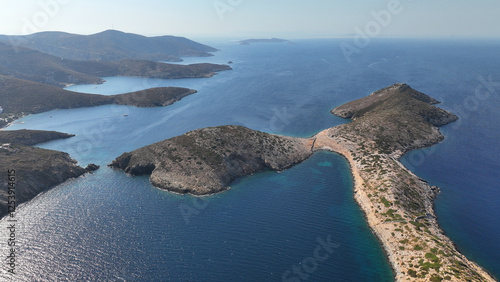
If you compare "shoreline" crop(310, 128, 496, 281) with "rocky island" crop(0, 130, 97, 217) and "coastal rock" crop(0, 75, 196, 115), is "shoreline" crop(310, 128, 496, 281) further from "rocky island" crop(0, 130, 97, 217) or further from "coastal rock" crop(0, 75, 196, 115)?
"coastal rock" crop(0, 75, 196, 115)

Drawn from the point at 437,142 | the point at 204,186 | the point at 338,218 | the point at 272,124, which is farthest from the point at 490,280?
the point at 272,124

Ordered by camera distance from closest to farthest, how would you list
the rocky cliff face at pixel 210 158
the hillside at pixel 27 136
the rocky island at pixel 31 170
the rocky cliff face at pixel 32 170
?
the rocky island at pixel 31 170, the rocky cliff face at pixel 32 170, the rocky cliff face at pixel 210 158, the hillside at pixel 27 136

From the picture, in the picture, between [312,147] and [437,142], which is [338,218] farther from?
[437,142]

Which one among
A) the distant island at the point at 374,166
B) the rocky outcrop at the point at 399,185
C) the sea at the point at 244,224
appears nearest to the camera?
the rocky outcrop at the point at 399,185

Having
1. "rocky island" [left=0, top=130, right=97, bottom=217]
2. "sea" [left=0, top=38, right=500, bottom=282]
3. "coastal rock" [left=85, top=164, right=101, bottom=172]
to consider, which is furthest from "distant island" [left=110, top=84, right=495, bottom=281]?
"rocky island" [left=0, top=130, right=97, bottom=217]

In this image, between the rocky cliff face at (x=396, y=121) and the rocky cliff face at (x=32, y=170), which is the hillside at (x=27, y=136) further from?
the rocky cliff face at (x=396, y=121)

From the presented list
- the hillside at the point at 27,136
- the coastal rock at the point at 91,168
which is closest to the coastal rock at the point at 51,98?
the hillside at the point at 27,136

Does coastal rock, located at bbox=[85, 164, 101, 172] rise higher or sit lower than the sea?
higher
